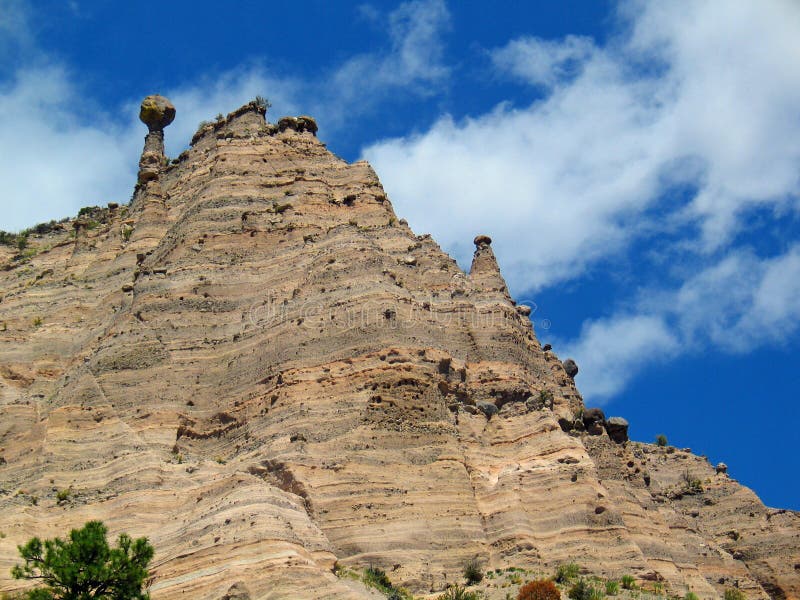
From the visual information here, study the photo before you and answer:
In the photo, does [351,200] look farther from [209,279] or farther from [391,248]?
[209,279]

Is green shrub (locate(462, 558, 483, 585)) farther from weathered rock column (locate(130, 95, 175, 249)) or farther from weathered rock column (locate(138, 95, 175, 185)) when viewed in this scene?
weathered rock column (locate(138, 95, 175, 185))

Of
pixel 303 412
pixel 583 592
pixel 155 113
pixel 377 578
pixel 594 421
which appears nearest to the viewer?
pixel 377 578

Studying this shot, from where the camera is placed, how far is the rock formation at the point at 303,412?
139 ft

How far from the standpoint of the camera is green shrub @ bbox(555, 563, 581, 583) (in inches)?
1692

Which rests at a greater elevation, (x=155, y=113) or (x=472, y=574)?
(x=155, y=113)

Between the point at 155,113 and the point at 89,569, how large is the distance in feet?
138

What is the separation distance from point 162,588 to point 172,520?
4.80 meters

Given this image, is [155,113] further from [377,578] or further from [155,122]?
[377,578]

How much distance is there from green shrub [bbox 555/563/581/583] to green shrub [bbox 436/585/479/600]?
3.73 meters

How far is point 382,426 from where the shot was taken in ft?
151

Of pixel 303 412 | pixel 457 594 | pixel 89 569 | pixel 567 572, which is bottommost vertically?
pixel 89 569

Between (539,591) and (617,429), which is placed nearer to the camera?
(539,591)

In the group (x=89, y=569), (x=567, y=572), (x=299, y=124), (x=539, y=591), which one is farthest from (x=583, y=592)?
(x=299, y=124)

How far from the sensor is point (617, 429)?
192 feet
